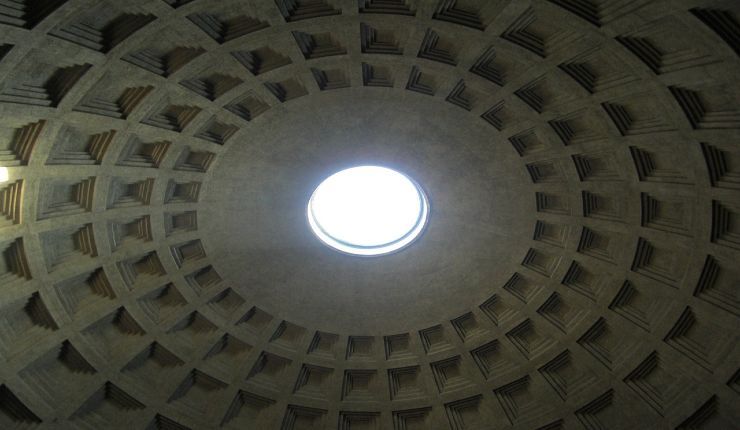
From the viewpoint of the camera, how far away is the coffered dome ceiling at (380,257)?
19.8 m

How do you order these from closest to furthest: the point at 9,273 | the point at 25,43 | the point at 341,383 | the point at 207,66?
1. the point at 25,43
2. the point at 207,66
3. the point at 9,273
4. the point at 341,383

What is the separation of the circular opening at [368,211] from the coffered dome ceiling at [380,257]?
79cm

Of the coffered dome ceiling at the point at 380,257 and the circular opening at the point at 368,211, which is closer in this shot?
the coffered dome ceiling at the point at 380,257

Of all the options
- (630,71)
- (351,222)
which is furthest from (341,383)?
(630,71)

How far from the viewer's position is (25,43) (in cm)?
1759

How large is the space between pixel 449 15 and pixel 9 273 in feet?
59.2

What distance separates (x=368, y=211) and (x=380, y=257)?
4228 millimetres

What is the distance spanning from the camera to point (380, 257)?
28.8 metres

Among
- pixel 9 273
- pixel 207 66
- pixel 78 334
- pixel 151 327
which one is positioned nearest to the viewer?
pixel 207 66

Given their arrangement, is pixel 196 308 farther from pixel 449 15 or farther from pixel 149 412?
pixel 449 15

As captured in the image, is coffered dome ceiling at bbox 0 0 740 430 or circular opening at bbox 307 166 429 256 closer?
coffered dome ceiling at bbox 0 0 740 430

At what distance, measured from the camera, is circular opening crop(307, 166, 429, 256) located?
28.6 m

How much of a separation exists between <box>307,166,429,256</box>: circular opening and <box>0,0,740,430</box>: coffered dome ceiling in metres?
0.79

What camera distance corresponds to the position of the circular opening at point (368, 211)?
28594 millimetres
